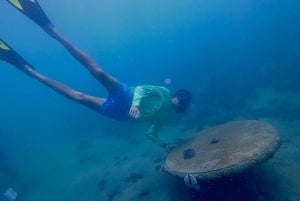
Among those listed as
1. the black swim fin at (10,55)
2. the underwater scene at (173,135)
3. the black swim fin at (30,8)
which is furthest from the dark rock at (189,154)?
the black swim fin at (30,8)

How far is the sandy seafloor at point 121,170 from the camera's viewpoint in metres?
6.95

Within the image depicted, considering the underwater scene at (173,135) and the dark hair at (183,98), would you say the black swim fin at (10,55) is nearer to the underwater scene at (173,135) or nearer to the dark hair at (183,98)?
the underwater scene at (173,135)

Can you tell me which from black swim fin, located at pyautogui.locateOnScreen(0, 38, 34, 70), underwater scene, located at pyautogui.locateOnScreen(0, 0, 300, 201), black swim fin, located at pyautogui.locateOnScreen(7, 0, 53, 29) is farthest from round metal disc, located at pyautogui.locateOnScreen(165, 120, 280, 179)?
black swim fin, located at pyautogui.locateOnScreen(7, 0, 53, 29)

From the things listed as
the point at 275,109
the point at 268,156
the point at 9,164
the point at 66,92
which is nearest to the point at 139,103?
the point at 66,92

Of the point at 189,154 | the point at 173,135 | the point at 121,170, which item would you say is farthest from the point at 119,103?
the point at 173,135

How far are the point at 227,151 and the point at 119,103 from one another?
296cm

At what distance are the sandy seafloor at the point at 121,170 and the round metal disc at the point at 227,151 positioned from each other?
2.03 ft

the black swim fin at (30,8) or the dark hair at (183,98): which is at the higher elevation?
the black swim fin at (30,8)

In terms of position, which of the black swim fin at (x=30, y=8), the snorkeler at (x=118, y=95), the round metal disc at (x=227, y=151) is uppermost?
the black swim fin at (x=30, y=8)

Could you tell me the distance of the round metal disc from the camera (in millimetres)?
5992

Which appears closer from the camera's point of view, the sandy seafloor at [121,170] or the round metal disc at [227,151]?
the round metal disc at [227,151]

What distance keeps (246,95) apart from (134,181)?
34.0ft

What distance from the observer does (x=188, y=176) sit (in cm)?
627

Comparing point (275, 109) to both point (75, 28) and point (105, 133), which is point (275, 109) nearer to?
point (105, 133)
